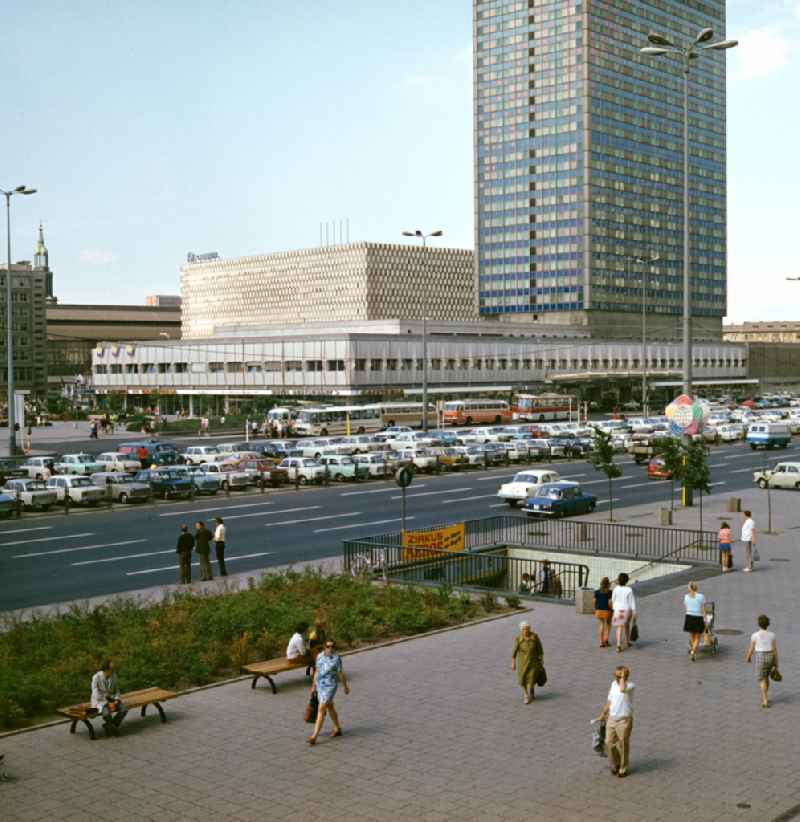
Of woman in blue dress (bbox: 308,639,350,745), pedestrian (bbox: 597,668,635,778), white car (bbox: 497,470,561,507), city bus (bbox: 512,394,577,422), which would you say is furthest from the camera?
city bus (bbox: 512,394,577,422)

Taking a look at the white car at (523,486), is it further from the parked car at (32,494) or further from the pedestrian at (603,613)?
the pedestrian at (603,613)

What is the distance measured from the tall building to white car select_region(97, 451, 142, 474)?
12126 cm

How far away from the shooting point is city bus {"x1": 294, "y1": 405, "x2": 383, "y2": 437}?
83.2 m

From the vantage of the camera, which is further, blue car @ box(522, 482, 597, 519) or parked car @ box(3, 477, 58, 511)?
parked car @ box(3, 477, 58, 511)

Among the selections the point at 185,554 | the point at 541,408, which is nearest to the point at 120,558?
the point at 185,554

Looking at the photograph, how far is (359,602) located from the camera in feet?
71.3

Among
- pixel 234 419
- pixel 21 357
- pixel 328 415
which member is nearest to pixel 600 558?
pixel 328 415

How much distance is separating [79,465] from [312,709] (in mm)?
40155

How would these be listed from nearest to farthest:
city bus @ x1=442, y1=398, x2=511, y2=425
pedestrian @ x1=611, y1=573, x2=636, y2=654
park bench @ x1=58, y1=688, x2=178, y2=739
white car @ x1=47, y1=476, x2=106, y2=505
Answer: park bench @ x1=58, y1=688, x2=178, y2=739, pedestrian @ x1=611, y1=573, x2=636, y2=654, white car @ x1=47, y1=476, x2=106, y2=505, city bus @ x1=442, y1=398, x2=511, y2=425

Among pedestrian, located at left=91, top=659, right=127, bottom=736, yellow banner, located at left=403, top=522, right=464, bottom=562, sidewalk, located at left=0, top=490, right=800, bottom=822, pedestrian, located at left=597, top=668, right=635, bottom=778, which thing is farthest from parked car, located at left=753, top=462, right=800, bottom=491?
pedestrian, located at left=91, top=659, right=127, bottom=736

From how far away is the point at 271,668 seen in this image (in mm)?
16594

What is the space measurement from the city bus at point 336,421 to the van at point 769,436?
29158 mm

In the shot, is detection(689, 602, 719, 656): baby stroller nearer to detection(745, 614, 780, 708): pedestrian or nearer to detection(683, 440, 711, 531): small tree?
detection(745, 614, 780, 708): pedestrian

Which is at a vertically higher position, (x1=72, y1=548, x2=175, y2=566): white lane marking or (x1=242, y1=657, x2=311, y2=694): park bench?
(x1=242, y1=657, x2=311, y2=694): park bench
